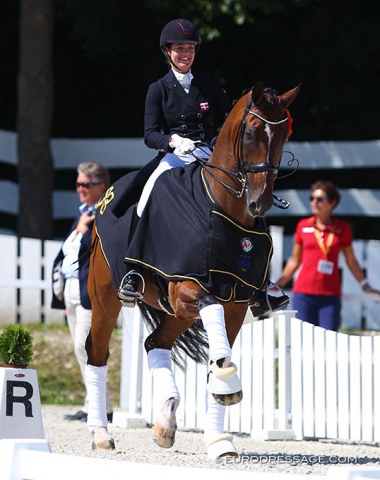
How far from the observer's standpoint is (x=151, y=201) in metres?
7.47

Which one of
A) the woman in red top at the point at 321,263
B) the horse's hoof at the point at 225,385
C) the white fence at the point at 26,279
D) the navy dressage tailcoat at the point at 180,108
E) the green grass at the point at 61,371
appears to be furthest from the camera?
the white fence at the point at 26,279

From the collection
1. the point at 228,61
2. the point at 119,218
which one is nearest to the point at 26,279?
the point at 119,218

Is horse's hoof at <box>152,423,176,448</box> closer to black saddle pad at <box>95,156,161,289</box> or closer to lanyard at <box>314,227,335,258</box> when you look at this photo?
black saddle pad at <box>95,156,161,289</box>

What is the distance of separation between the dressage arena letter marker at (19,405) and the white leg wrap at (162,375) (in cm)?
77

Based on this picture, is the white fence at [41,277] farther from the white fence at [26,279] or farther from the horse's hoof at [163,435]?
the horse's hoof at [163,435]

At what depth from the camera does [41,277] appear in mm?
13531

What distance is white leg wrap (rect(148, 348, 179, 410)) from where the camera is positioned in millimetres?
7277

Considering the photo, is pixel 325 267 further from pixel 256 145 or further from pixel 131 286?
pixel 256 145

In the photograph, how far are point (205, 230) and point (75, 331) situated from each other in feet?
11.6

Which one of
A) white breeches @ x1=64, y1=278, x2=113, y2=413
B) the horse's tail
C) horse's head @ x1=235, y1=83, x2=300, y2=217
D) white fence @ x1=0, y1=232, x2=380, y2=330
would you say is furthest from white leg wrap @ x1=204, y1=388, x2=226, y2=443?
white fence @ x1=0, y1=232, x2=380, y2=330

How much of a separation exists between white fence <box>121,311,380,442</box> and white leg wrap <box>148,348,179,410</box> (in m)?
1.92

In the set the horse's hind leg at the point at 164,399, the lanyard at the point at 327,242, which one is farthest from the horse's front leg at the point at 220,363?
the lanyard at the point at 327,242

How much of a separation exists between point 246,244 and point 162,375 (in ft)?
3.44

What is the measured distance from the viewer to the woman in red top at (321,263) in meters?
11.2
